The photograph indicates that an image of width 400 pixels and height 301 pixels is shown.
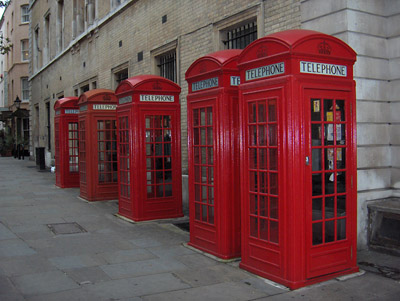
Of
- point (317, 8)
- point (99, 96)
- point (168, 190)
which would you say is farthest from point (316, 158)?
point (99, 96)

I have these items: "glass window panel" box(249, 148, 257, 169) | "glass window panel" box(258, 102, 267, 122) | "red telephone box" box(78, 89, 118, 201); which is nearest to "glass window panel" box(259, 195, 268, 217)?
"glass window panel" box(249, 148, 257, 169)

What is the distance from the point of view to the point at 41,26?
25953 millimetres

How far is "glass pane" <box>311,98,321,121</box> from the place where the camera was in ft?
16.2

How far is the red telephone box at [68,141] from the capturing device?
14.2 m

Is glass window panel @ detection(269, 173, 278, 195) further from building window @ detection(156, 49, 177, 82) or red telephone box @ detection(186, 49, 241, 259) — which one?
building window @ detection(156, 49, 177, 82)

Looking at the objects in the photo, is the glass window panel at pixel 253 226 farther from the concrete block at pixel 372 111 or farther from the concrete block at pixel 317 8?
the concrete block at pixel 317 8

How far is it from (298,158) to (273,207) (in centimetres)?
69

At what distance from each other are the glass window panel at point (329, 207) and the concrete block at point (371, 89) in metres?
2.03

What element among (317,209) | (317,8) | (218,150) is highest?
(317,8)

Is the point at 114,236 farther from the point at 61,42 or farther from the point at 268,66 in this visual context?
the point at 61,42

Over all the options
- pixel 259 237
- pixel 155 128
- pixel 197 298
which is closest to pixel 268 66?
pixel 259 237

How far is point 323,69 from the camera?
4969 mm

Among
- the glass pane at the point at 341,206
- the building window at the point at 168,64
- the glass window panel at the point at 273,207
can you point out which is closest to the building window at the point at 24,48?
the building window at the point at 168,64

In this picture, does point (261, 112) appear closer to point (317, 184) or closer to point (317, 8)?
point (317, 184)
